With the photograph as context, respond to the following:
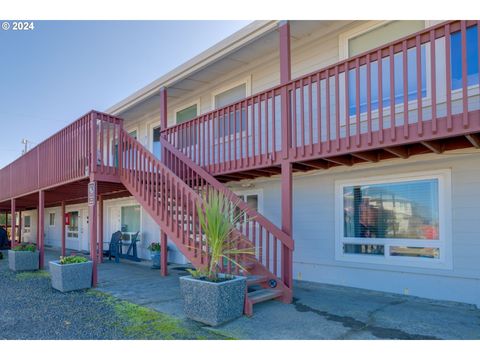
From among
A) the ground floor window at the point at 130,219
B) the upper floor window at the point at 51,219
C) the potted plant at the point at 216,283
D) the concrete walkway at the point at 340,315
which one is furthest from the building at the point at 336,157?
the upper floor window at the point at 51,219

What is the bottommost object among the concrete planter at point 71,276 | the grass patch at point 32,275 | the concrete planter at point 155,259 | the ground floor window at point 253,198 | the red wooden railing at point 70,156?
the grass patch at point 32,275

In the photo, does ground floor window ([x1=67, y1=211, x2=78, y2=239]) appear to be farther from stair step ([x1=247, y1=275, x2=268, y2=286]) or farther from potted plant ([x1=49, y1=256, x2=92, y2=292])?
stair step ([x1=247, y1=275, x2=268, y2=286])

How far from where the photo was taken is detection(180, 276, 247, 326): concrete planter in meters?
4.18

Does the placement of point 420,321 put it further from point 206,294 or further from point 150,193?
point 150,193

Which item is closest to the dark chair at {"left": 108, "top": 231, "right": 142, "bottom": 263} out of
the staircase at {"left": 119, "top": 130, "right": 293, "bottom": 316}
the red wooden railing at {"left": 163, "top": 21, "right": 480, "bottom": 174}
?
the staircase at {"left": 119, "top": 130, "right": 293, "bottom": 316}

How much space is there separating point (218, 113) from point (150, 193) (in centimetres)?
199

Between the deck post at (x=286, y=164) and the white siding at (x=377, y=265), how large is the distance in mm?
1445

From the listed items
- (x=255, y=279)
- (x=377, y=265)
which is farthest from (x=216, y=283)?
(x=377, y=265)

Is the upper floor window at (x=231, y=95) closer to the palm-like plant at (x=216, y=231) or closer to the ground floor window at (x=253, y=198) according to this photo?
the ground floor window at (x=253, y=198)

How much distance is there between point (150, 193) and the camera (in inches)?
257

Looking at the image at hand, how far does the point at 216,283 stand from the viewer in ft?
13.8

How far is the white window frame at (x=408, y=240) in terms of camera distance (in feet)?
16.6

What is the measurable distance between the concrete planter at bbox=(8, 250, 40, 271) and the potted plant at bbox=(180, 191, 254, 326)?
21.9 ft
